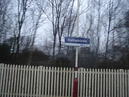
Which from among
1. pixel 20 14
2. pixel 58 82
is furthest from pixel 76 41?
pixel 20 14

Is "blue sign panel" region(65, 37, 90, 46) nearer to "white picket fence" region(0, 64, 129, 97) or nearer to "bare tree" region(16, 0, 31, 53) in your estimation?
"white picket fence" region(0, 64, 129, 97)

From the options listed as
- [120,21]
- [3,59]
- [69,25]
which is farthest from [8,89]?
[120,21]

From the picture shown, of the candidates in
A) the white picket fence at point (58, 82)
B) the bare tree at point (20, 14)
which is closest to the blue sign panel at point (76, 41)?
the white picket fence at point (58, 82)

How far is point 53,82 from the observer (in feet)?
37.8

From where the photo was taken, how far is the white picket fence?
11.3 m

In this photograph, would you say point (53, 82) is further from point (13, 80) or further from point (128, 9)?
point (128, 9)

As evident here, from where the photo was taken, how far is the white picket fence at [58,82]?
1130 cm

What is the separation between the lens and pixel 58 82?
1151 centimetres

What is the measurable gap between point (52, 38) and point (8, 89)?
1033 cm

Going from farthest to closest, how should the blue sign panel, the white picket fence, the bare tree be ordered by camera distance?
the bare tree, the white picket fence, the blue sign panel

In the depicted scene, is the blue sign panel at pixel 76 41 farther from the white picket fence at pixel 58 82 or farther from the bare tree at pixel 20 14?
the bare tree at pixel 20 14

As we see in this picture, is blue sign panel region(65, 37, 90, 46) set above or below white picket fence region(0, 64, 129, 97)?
above

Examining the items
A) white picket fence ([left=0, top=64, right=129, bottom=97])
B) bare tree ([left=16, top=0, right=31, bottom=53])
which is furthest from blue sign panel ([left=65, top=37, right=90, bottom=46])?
bare tree ([left=16, top=0, right=31, bottom=53])

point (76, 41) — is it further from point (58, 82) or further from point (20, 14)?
point (20, 14)
